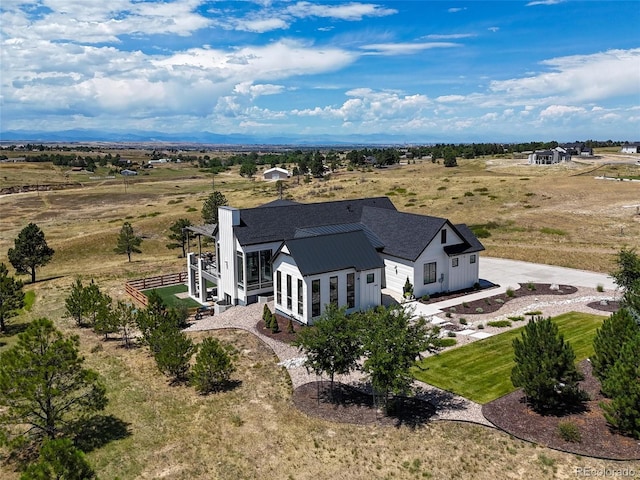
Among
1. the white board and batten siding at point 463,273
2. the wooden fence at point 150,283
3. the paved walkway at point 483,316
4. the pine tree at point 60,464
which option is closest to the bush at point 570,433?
the paved walkway at point 483,316

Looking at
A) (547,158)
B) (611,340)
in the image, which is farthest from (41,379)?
Answer: (547,158)

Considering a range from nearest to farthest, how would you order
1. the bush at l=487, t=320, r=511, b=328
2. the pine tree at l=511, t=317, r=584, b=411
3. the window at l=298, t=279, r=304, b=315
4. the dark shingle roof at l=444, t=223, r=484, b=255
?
the pine tree at l=511, t=317, r=584, b=411 < the bush at l=487, t=320, r=511, b=328 < the window at l=298, t=279, r=304, b=315 < the dark shingle roof at l=444, t=223, r=484, b=255

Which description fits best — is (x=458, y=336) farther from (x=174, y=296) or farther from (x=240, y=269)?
(x=174, y=296)

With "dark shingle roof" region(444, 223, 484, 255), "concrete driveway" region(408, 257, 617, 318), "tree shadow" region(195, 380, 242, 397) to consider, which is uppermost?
"dark shingle roof" region(444, 223, 484, 255)

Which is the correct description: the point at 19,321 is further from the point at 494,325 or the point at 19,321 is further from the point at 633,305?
the point at 633,305

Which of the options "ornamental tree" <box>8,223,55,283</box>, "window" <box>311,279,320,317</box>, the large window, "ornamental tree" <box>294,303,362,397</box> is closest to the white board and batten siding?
"window" <box>311,279,320,317</box>

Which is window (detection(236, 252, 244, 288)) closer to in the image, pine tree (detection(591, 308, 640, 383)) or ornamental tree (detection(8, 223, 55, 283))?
pine tree (detection(591, 308, 640, 383))
